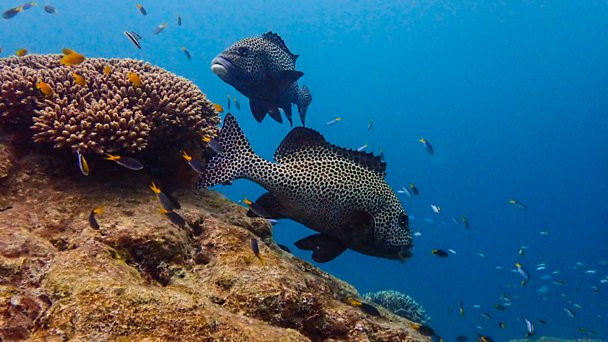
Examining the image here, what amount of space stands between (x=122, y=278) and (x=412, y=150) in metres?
112

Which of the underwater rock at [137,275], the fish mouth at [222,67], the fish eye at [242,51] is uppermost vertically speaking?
the fish eye at [242,51]

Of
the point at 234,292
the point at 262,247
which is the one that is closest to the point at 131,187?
the point at 262,247

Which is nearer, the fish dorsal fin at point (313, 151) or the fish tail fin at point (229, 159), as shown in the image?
the fish tail fin at point (229, 159)

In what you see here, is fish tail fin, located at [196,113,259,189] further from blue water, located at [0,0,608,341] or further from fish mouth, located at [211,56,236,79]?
blue water, located at [0,0,608,341]

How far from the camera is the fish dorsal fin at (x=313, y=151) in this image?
16.0ft

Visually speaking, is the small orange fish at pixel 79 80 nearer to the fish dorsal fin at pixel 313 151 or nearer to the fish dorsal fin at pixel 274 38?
the fish dorsal fin at pixel 313 151

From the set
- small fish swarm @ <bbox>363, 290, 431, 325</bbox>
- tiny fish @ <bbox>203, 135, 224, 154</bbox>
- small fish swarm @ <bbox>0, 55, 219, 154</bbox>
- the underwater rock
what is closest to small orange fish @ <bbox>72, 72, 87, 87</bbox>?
small fish swarm @ <bbox>0, 55, 219, 154</bbox>

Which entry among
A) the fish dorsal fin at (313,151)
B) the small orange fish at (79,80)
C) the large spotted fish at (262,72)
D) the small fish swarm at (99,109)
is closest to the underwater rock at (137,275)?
the small fish swarm at (99,109)

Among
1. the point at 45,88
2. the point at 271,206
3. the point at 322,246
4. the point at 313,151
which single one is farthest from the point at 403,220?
the point at 45,88

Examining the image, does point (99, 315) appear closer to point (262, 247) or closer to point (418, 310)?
point (262, 247)

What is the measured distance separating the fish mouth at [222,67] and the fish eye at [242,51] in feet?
1.05

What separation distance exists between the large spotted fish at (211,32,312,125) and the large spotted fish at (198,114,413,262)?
237 cm

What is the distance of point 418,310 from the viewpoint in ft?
40.3

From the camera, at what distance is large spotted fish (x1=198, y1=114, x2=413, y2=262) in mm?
4637
